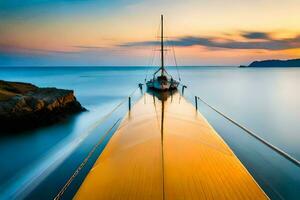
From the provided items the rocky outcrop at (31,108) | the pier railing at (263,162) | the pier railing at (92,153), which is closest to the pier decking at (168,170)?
the pier railing at (92,153)

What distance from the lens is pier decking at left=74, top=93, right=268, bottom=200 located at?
6.03 metres

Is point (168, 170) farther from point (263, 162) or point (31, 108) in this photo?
point (31, 108)

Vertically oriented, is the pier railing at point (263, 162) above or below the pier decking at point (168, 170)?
below

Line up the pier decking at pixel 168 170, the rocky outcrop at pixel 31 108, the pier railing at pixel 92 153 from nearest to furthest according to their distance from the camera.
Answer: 1. the pier decking at pixel 168 170
2. the pier railing at pixel 92 153
3. the rocky outcrop at pixel 31 108

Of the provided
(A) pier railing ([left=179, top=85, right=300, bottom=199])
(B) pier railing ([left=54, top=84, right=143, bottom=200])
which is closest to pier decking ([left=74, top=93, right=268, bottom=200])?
(B) pier railing ([left=54, top=84, right=143, bottom=200])

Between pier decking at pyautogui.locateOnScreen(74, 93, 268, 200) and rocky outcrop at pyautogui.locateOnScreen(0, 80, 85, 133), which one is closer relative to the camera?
pier decking at pyautogui.locateOnScreen(74, 93, 268, 200)

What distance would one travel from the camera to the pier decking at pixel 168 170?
19.8ft

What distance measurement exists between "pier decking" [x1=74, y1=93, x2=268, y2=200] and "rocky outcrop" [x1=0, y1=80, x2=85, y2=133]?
29.3 ft

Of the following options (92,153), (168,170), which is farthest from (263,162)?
(92,153)

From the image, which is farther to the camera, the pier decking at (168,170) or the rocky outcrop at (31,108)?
the rocky outcrop at (31,108)

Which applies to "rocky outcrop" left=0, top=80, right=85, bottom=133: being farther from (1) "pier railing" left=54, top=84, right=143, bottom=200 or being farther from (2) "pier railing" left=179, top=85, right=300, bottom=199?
(2) "pier railing" left=179, top=85, right=300, bottom=199

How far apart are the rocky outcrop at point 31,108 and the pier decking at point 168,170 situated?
892 centimetres

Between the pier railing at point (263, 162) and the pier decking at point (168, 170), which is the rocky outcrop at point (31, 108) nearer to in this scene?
the pier decking at point (168, 170)

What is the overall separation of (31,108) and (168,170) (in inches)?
569
